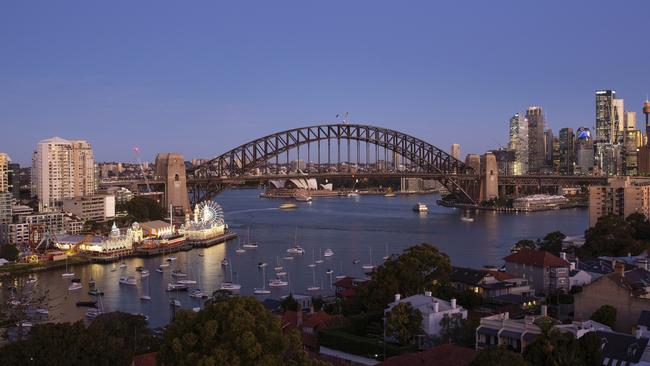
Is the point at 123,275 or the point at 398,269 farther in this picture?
the point at 123,275

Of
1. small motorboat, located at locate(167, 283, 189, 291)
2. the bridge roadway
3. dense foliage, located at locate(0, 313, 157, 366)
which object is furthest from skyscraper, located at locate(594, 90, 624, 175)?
dense foliage, located at locate(0, 313, 157, 366)

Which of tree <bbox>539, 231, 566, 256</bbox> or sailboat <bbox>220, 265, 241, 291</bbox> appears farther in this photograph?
tree <bbox>539, 231, 566, 256</bbox>

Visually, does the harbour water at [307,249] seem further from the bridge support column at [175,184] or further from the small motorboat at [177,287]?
the bridge support column at [175,184]

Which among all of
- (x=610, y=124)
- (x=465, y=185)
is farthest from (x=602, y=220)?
(x=610, y=124)

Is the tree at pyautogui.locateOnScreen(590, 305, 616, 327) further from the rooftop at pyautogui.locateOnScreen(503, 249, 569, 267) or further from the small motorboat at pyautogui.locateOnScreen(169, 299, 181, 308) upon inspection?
the small motorboat at pyautogui.locateOnScreen(169, 299, 181, 308)

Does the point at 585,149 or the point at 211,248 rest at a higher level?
the point at 585,149

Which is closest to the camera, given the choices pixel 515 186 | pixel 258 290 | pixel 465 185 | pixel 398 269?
pixel 398 269

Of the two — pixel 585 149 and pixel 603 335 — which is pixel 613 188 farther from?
pixel 585 149

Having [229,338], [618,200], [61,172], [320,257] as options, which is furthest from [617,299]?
[61,172]
